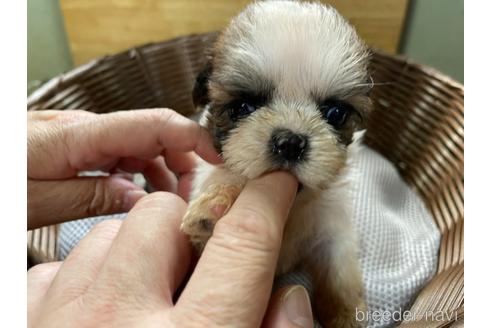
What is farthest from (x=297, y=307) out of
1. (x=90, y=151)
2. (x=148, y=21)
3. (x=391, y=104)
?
(x=148, y=21)

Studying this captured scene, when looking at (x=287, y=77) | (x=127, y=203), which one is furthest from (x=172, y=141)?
(x=287, y=77)

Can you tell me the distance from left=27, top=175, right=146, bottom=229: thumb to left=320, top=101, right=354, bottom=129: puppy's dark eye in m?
0.74

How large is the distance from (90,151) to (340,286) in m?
0.96

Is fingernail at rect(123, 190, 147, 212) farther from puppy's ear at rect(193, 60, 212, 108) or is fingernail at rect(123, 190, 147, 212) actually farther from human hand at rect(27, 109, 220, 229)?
puppy's ear at rect(193, 60, 212, 108)

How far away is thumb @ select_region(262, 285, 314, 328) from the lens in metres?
1.02

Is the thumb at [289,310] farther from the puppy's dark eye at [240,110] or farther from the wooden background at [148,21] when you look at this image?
the wooden background at [148,21]

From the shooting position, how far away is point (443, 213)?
1997mm

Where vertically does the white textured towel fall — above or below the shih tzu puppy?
below

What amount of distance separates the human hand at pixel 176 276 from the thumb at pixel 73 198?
1.65 ft

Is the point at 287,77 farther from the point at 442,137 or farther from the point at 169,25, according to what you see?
the point at 169,25

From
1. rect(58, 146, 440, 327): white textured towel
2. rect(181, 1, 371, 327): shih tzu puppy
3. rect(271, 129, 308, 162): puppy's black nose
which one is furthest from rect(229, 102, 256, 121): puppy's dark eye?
rect(58, 146, 440, 327): white textured towel

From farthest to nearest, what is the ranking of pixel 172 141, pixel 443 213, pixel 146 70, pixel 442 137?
1. pixel 146 70
2. pixel 442 137
3. pixel 443 213
4. pixel 172 141

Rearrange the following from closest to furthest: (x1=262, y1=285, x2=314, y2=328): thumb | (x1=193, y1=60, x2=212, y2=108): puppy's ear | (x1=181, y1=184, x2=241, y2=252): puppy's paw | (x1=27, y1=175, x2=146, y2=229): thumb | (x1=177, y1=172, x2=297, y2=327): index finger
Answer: (x1=177, y1=172, x2=297, y2=327): index finger → (x1=262, y1=285, x2=314, y2=328): thumb → (x1=181, y1=184, x2=241, y2=252): puppy's paw → (x1=193, y1=60, x2=212, y2=108): puppy's ear → (x1=27, y1=175, x2=146, y2=229): thumb

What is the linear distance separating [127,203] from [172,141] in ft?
1.04
